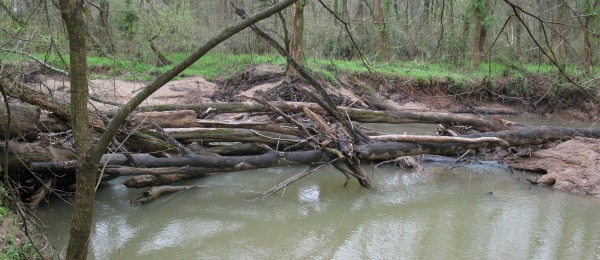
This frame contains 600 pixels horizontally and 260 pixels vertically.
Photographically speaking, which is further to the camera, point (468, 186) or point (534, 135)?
point (534, 135)

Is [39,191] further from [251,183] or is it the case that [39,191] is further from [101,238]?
[251,183]

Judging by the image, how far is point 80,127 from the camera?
238cm

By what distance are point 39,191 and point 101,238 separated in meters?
1.34

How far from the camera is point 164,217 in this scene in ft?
19.3

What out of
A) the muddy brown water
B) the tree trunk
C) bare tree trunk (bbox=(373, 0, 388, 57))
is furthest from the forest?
the muddy brown water

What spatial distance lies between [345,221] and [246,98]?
5245 mm

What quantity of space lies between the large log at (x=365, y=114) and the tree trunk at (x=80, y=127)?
5.60m

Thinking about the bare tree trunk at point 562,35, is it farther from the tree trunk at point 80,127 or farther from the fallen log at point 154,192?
the fallen log at point 154,192

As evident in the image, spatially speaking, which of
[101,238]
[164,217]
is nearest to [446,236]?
[164,217]

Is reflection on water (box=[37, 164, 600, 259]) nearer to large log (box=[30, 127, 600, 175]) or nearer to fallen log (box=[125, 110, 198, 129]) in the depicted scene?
large log (box=[30, 127, 600, 175])

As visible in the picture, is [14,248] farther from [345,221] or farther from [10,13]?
[345,221]

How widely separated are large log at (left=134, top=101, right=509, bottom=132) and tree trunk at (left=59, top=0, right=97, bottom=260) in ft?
18.4

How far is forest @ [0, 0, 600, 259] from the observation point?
8.70ft

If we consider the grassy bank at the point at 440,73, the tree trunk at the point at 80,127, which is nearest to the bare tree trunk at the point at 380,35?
the grassy bank at the point at 440,73
